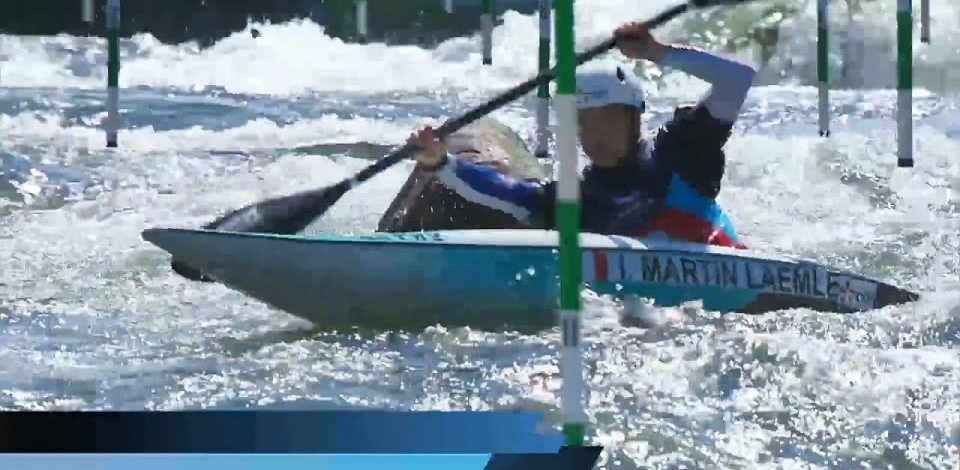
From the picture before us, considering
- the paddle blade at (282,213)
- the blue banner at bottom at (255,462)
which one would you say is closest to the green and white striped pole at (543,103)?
the paddle blade at (282,213)

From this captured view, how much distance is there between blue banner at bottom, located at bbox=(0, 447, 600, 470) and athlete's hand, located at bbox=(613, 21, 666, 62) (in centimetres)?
133

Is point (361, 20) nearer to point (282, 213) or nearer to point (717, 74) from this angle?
point (282, 213)

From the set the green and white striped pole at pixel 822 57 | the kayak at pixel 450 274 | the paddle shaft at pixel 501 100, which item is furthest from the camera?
the green and white striped pole at pixel 822 57

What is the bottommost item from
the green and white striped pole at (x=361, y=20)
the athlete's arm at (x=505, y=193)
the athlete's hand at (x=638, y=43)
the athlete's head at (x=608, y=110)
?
the athlete's arm at (x=505, y=193)

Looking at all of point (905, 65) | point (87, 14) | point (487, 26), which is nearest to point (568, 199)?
point (905, 65)

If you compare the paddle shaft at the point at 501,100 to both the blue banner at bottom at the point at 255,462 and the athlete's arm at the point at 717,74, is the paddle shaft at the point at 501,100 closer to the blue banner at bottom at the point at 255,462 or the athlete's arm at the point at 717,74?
the athlete's arm at the point at 717,74

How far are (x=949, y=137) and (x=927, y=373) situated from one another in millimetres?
5478

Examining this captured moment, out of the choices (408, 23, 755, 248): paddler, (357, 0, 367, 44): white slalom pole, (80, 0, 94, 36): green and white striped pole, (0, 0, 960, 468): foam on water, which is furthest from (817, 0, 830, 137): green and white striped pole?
(80, 0, 94, 36): green and white striped pole

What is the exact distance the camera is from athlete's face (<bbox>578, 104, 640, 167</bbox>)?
11.4 feet

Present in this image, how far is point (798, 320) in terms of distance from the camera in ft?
11.2

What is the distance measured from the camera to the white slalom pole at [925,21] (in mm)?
12046

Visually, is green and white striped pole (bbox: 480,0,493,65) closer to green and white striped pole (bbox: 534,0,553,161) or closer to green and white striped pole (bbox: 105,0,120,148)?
green and white striped pole (bbox: 534,0,553,161)

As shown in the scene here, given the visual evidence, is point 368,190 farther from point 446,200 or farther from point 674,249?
point 674,249

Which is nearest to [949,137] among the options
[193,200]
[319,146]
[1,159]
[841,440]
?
[319,146]
